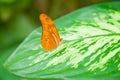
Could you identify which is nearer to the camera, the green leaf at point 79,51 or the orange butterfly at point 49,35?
the green leaf at point 79,51

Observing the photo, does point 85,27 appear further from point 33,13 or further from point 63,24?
point 33,13

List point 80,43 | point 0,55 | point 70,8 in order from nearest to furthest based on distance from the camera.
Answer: point 80,43 < point 0,55 < point 70,8

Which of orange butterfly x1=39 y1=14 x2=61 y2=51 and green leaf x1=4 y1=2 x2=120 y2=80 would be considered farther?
orange butterfly x1=39 y1=14 x2=61 y2=51

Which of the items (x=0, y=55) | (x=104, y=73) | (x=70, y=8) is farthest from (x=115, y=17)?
(x=70, y=8)
